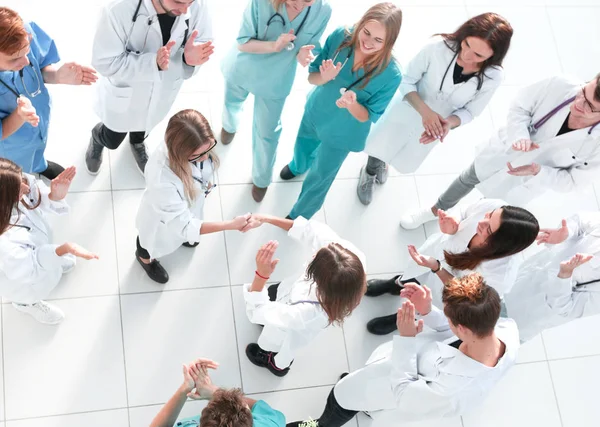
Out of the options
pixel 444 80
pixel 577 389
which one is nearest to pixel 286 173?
pixel 444 80

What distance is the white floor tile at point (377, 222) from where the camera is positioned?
3689 mm

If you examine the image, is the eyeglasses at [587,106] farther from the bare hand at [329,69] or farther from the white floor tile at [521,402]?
the white floor tile at [521,402]

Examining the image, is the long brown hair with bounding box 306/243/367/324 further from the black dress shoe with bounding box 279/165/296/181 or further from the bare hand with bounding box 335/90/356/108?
the black dress shoe with bounding box 279/165/296/181

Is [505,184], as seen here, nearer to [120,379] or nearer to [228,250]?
[228,250]

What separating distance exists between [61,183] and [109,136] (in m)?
0.64

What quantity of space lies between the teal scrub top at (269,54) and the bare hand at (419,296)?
1110 millimetres

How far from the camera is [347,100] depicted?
Result: 108 inches

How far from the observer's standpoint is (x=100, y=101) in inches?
120

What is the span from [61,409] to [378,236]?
1932 millimetres

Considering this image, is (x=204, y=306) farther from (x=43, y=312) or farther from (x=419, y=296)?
(x=419, y=296)

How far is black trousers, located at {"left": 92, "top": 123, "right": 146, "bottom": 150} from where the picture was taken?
3.26m

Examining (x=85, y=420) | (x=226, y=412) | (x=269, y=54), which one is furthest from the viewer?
(x=85, y=420)

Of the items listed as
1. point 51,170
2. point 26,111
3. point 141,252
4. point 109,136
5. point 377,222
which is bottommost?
point 377,222

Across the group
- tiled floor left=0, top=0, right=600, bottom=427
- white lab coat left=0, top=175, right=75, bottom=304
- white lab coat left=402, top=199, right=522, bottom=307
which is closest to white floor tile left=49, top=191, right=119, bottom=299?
tiled floor left=0, top=0, right=600, bottom=427
